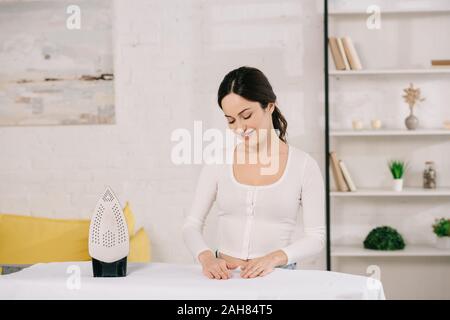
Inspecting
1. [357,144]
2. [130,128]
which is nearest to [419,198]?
[357,144]

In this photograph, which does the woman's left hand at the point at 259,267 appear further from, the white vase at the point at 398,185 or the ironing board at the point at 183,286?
the white vase at the point at 398,185

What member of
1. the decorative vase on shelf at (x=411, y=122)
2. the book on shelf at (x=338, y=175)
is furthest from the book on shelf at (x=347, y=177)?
the decorative vase on shelf at (x=411, y=122)

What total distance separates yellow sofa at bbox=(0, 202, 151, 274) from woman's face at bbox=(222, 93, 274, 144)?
986mm

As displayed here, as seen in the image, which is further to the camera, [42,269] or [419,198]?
[419,198]

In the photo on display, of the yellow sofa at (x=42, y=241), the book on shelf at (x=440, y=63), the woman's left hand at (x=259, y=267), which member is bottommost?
the yellow sofa at (x=42, y=241)

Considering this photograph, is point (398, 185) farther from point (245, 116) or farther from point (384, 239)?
point (245, 116)

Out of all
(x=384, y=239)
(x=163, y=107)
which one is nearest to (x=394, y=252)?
(x=384, y=239)

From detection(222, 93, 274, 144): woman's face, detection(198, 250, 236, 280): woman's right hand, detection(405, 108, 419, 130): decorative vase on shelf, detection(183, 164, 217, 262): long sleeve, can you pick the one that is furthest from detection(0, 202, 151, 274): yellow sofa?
detection(405, 108, 419, 130): decorative vase on shelf

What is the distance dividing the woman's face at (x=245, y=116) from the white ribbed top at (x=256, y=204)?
0.40 ft

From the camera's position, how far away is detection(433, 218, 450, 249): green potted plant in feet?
9.52

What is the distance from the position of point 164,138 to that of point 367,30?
1199mm

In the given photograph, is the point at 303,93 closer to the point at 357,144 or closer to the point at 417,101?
the point at 357,144

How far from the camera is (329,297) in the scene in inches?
47.1

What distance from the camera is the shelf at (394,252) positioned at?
284cm
